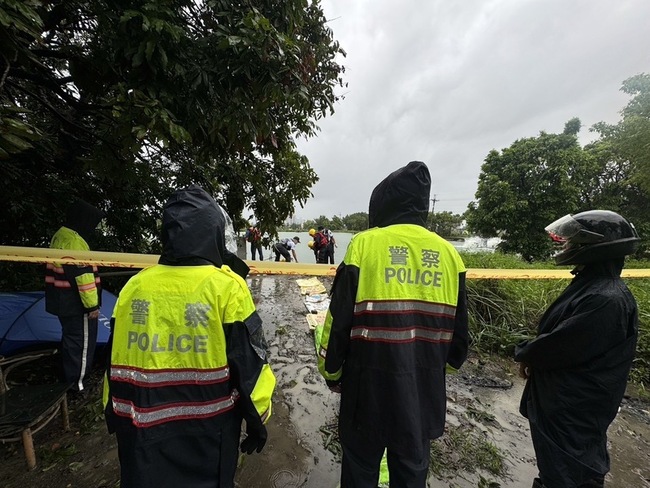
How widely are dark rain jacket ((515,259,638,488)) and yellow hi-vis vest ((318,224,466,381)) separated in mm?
710

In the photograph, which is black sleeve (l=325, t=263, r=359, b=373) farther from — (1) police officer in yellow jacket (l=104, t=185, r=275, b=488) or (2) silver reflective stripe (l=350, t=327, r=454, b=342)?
(1) police officer in yellow jacket (l=104, t=185, r=275, b=488)

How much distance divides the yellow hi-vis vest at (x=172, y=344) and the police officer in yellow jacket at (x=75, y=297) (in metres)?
2.06

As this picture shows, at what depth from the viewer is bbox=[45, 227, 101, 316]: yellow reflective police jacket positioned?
2.68 meters

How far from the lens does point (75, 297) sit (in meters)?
2.73

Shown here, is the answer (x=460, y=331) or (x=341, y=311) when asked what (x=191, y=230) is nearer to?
(x=341, y=311)

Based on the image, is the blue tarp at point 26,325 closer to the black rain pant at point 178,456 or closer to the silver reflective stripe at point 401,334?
the black rain pant at point 178,456

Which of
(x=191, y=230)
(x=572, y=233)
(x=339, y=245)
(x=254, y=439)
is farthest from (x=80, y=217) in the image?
(x=339, y=245)

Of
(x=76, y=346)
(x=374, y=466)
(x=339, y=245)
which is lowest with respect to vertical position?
(x=374, y=466)

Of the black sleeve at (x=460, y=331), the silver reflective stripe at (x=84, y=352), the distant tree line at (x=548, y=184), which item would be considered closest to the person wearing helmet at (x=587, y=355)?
the black sleeve at (x=460, y=331)

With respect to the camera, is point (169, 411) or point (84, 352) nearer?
point (169, 411)

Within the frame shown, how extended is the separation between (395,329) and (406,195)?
2.28 ft

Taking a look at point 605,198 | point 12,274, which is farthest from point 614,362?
point 605,198

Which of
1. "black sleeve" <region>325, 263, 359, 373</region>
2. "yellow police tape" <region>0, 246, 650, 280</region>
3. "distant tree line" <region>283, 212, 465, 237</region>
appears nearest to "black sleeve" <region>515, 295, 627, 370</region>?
"yellow police tape" <region>0, 246, 650, 280</region>

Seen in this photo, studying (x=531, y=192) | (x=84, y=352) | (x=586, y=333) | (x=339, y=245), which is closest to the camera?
(x=586, y=333)
